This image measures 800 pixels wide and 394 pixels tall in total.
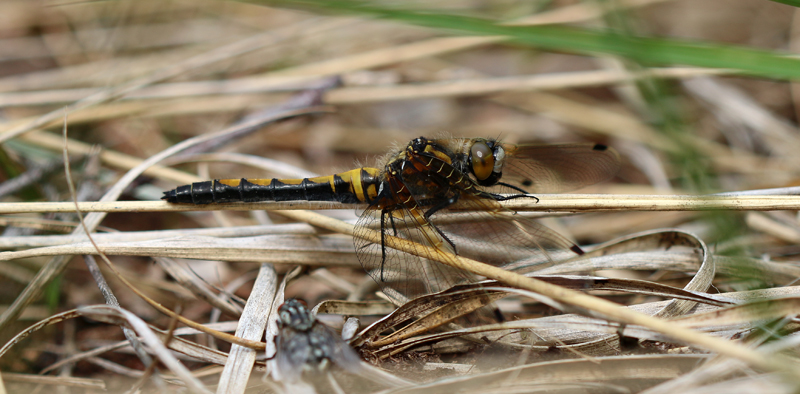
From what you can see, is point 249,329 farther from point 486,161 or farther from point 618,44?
point 618,44

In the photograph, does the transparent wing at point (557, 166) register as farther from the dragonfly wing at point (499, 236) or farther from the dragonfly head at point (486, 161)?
the dragonfly wing at point (499, 236)

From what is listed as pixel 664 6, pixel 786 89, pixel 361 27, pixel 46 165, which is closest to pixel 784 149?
pixel 786 89

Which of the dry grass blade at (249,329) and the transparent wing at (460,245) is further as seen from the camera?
the transparent wing at (460,245)

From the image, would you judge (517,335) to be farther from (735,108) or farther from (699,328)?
(735,108)

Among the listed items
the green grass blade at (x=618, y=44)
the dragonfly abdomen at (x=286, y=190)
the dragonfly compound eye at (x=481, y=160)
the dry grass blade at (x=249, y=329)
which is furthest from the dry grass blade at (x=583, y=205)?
the green grass blade at (x=618, y=44)

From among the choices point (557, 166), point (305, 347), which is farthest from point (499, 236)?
point (305, 347)

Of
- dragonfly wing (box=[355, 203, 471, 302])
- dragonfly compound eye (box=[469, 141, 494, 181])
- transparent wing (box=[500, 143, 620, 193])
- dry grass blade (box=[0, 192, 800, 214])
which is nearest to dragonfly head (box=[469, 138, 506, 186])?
dragonfly compound eye (box=[469, 141, 494, 181])
